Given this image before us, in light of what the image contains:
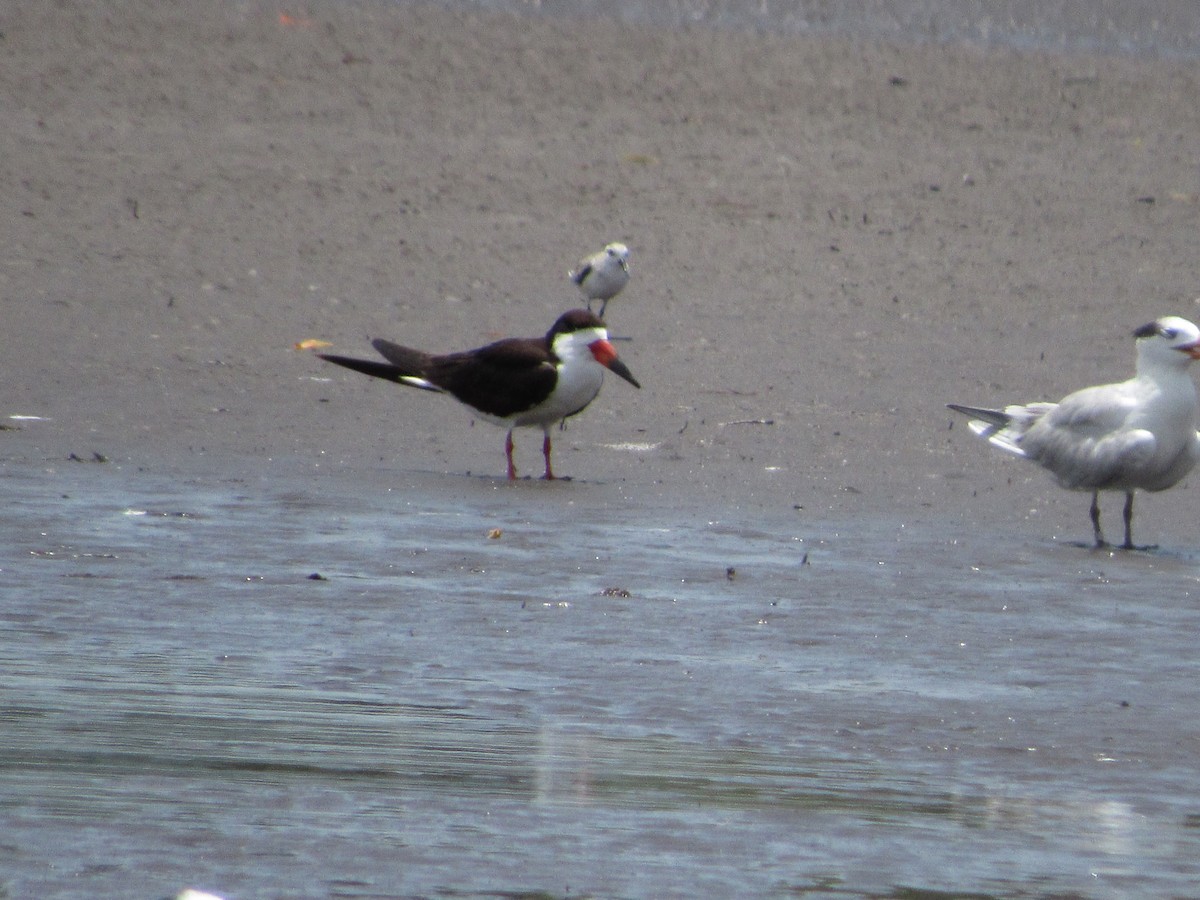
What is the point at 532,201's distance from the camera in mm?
12672

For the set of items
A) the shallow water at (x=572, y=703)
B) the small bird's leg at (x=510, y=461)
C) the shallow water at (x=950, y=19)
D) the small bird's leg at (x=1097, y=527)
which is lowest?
the shallow water at (x=572, y=703)

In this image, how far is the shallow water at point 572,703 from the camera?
13.8ft

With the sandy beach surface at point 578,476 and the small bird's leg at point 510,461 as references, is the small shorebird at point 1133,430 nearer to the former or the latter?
the sandy beach surface at point 578,476

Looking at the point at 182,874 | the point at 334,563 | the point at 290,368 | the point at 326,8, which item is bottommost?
the point at 182,874

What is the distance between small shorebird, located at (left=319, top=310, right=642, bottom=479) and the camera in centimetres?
885

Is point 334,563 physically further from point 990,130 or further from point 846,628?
point 990,130

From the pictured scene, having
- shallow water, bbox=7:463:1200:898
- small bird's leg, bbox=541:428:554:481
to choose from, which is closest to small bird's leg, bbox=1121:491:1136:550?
shallow water, bbox=7:463:1200:898

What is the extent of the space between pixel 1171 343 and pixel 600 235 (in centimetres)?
489

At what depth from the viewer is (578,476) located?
8.77 m

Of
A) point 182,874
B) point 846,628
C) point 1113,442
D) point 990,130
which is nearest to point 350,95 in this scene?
point 990,130

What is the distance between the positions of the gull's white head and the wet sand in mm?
657

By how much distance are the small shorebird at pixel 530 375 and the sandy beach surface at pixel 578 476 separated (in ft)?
0.81

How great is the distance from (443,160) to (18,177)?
2.47m

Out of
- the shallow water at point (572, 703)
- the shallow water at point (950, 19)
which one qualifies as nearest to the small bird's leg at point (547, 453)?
the shallow water at point (572, 703)
